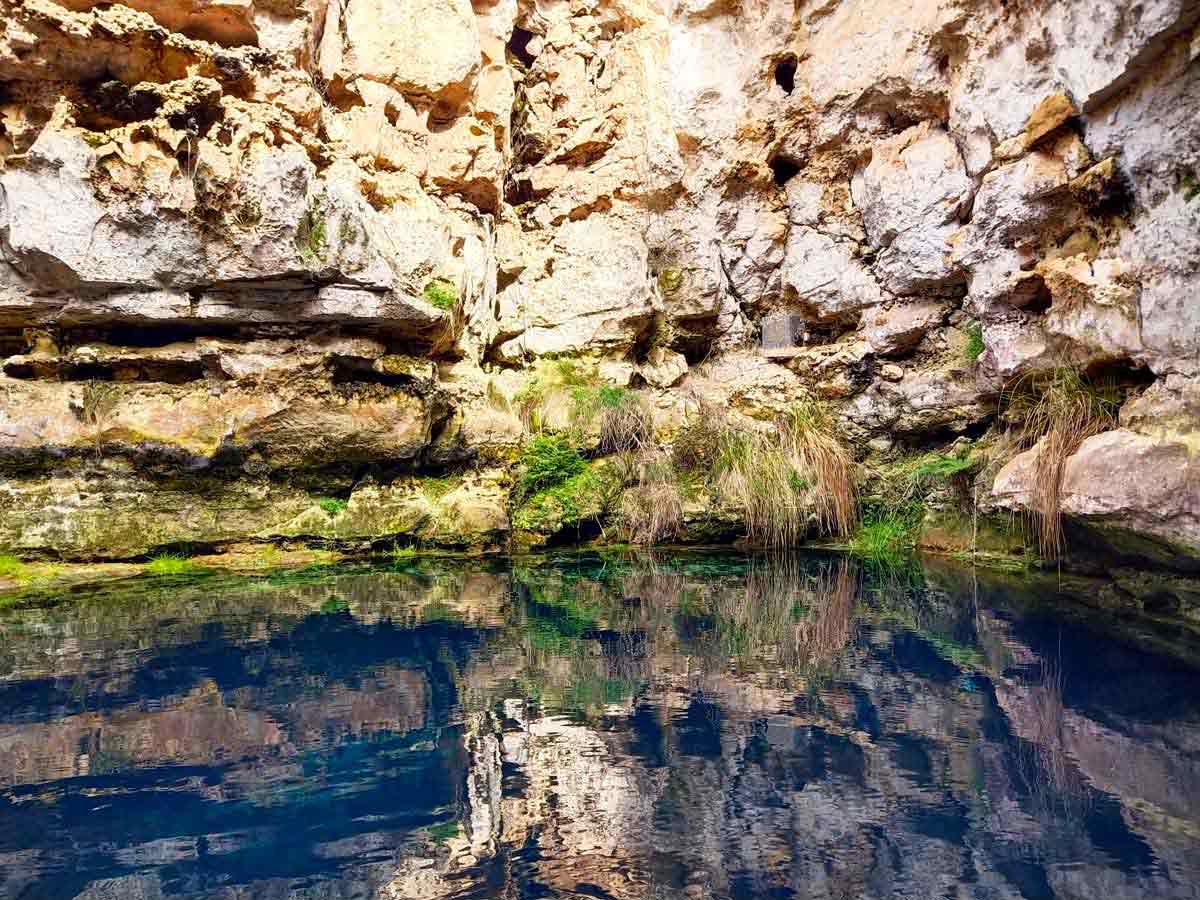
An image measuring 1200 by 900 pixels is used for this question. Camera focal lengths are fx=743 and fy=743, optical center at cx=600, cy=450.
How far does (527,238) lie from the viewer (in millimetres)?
8836

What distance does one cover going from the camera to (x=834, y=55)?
8.08 m

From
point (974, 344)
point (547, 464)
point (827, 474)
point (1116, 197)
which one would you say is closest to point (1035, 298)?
point (974, 344)

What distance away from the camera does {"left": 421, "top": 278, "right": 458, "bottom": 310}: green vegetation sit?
6.91m

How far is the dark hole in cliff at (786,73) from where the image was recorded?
8.59m

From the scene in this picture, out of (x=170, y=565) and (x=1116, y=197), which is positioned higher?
(x=1116, y=197)

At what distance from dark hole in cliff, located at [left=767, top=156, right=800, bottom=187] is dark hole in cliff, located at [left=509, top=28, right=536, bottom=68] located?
341 centimetres

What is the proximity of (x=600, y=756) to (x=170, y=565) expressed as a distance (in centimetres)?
481

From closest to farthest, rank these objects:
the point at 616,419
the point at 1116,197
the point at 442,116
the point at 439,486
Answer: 1. the point at 1116,197
2. the point at 439,486
3. the point at 616,419
4. the point at 442,116

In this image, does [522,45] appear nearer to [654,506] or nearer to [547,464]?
[547,464]

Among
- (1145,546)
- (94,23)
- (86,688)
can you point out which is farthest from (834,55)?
(86,688)

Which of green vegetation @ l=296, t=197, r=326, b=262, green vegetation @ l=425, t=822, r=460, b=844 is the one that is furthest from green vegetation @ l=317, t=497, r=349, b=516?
green vegetation @ l=425, t=822, r=460, b=844

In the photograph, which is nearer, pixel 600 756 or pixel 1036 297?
pixel 600 756

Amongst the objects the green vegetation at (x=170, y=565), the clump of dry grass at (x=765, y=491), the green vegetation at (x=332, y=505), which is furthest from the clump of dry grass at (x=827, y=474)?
the green vegetation at (x=170, y=565)

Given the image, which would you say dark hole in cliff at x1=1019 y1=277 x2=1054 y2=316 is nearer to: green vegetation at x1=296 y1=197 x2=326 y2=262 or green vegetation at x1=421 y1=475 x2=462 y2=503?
green vegetation at x1=421 y1=475 x2=462 y2=503
